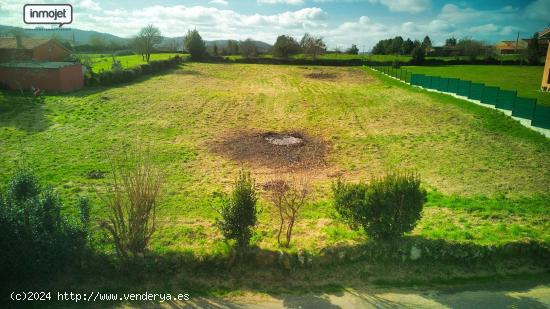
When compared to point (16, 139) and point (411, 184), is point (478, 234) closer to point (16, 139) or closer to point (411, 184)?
point (411, 184)

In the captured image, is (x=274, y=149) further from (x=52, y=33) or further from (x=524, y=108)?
(x=52, y=33)

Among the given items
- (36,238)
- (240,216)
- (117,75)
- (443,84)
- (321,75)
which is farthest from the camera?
(321,75)

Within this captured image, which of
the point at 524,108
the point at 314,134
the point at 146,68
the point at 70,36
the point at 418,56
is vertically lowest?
the point at 314,134

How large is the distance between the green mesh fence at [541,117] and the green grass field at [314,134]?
34.2 inches

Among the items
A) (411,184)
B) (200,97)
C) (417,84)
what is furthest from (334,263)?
(417,84)

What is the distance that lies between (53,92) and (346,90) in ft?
89.7

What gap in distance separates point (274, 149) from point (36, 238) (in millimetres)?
11983

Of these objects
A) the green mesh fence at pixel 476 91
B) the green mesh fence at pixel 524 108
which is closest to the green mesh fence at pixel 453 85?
the green mesh fence at pixel 476 91

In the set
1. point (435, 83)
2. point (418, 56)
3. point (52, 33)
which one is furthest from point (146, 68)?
point (418, 56)

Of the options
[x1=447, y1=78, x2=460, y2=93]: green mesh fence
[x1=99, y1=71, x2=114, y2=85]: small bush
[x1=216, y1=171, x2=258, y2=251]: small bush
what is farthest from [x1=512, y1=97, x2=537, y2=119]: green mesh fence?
[x1=99, y1=71, x2=114, y2=85]: small bush

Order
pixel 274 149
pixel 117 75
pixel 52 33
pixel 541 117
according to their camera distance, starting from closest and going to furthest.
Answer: pixel 274 149 → pixel 541 117 → pixel 117 75 → pixel 52 33

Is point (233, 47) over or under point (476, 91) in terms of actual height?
over

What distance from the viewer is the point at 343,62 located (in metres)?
69.6

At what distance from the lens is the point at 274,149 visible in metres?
18.2
